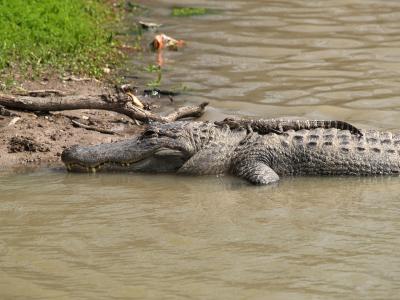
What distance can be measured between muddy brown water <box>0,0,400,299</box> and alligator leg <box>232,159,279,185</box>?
0.42ft

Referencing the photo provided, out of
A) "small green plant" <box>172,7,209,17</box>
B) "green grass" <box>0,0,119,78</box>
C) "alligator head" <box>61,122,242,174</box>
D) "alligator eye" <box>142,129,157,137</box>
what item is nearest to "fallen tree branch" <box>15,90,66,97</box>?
"green grass" <box>0,0,119,78</box>

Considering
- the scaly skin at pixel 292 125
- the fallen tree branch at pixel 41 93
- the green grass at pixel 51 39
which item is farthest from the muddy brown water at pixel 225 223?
the fallen tree branch at pixel 41 93

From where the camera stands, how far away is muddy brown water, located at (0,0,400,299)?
5.70 metres

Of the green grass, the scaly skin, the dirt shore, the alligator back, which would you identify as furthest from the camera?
the green grass

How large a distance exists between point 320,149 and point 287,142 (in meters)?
0.31

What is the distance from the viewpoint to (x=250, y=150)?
870 centimetres

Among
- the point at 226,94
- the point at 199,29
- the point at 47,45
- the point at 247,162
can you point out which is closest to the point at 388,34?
the point at 199,29

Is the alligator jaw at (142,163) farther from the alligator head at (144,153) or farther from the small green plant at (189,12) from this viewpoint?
the small green plant at (189,12)

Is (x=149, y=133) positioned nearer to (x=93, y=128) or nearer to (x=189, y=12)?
(x=93, y=128)

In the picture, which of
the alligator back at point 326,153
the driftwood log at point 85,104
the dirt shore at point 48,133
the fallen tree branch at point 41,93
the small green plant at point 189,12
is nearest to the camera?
the alligator back at point 326,153

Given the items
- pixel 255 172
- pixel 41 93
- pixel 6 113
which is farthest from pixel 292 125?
pixel 6 113

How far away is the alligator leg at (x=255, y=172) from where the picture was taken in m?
8.24

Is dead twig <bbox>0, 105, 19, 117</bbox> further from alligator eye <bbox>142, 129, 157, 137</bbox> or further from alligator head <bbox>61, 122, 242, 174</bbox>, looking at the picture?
alligator eye <bbox>142, 129, 157, 137</bbox>

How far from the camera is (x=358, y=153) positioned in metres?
8.56
